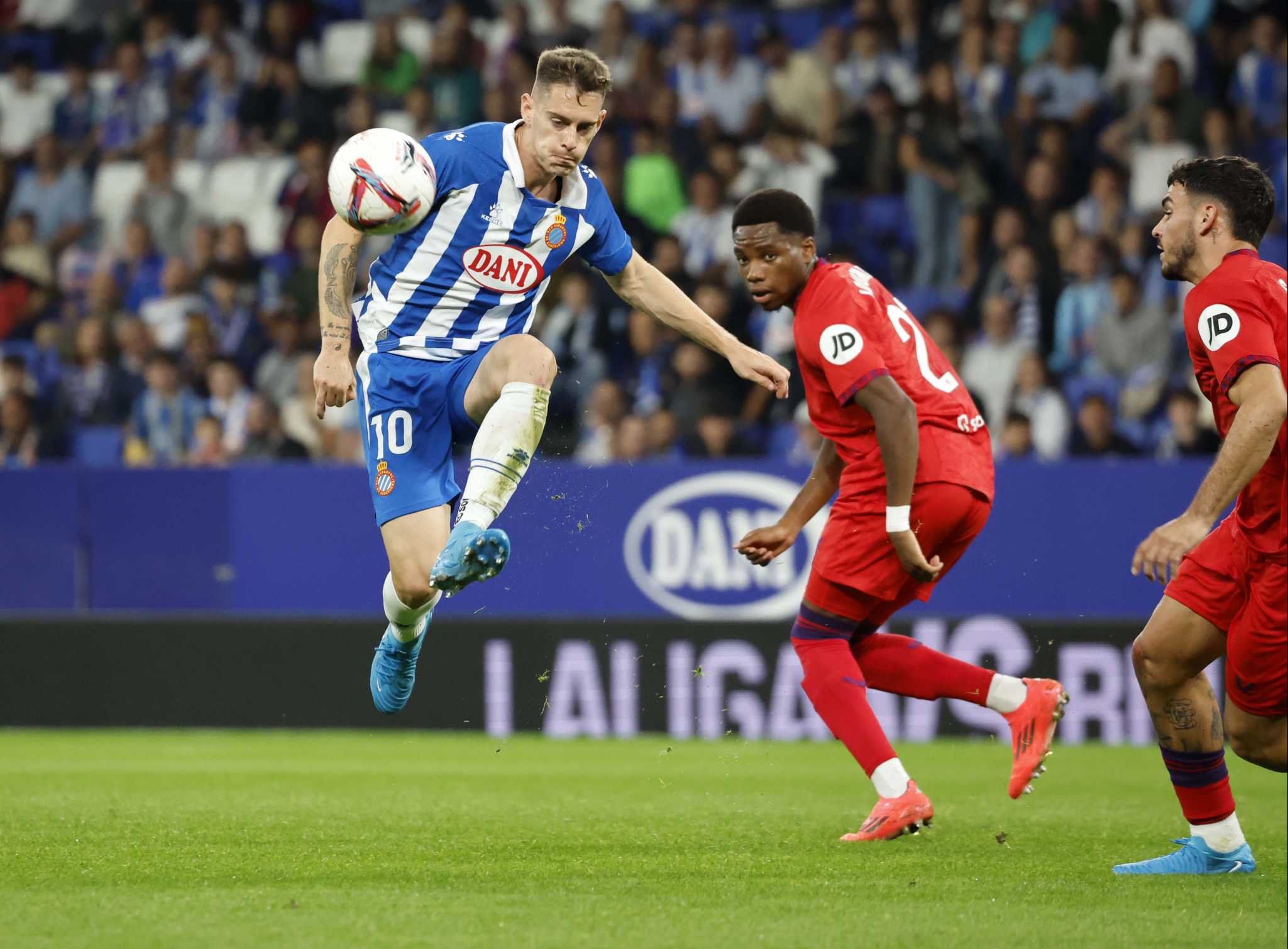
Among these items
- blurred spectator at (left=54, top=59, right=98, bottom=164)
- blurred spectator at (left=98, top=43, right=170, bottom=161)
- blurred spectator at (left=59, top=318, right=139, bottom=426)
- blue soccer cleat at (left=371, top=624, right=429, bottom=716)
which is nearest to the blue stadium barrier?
blurred spectator at (left=59, top=318, right=139, bottom=426)

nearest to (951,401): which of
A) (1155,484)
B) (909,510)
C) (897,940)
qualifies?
(909,510)

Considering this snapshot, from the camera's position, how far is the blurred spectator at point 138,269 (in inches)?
584

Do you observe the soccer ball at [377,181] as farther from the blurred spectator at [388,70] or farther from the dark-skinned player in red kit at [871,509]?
the blurred spectator at [388,70]

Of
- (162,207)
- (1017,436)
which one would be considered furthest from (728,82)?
(162,207)

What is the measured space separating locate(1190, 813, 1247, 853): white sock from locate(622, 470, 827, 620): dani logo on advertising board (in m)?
5.32

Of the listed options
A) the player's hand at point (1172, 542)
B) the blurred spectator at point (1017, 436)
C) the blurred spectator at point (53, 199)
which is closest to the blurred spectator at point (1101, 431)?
the blurred spectator at point (1017, 436)

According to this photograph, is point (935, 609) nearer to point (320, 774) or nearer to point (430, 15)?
point (320, 774)

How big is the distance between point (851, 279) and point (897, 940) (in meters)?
2.61

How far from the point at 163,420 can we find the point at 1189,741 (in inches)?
364

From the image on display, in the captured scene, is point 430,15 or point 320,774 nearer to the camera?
point 320,774

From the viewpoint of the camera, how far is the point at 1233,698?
5.39m

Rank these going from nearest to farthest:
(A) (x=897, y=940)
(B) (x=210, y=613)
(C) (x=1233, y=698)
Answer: (A) (x=897, y=940) < (C) (x=1233, y=698) < (B) (x=210, y=613)

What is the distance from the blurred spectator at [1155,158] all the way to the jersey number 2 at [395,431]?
8015 mm

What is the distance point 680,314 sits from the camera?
22.6 ft
